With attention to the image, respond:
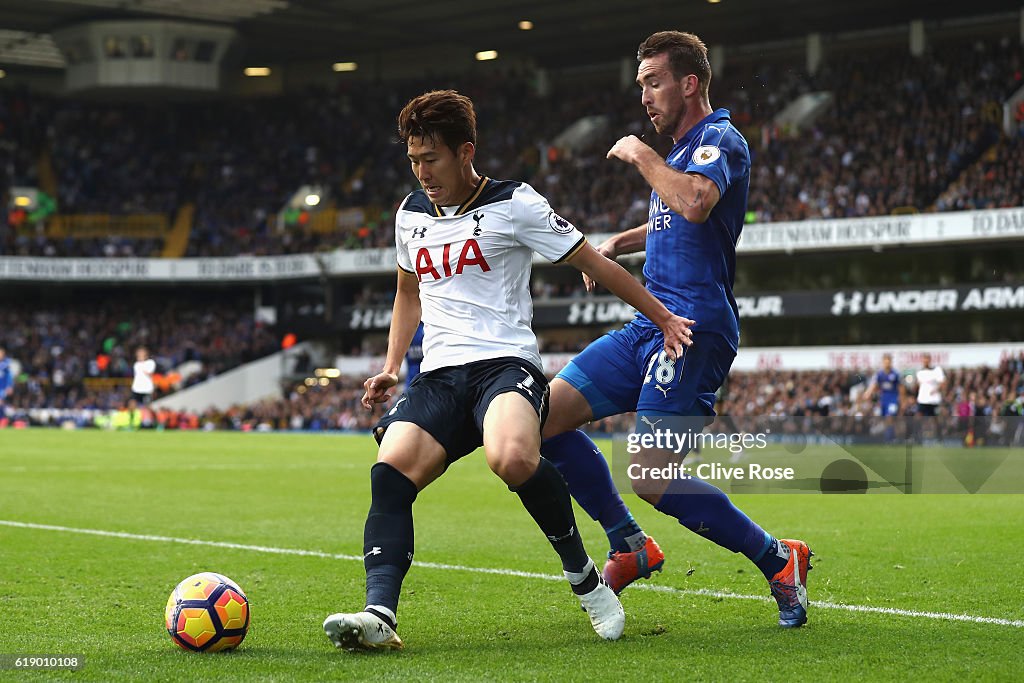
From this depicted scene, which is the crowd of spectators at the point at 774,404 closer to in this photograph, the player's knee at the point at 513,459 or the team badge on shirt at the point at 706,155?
the team badge on shirt at the point at 706,155

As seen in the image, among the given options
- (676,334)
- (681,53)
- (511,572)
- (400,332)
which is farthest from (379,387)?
(511,572)

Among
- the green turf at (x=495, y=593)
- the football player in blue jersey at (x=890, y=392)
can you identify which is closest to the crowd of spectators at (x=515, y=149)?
the football player in blue jersey at (x=890, y=392)

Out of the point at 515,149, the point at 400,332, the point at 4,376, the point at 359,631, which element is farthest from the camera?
the point at 515,149

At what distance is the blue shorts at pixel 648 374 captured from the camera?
17.1 feet

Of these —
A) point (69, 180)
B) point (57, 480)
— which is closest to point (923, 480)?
point (57, 480)

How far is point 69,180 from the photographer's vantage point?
50.7m

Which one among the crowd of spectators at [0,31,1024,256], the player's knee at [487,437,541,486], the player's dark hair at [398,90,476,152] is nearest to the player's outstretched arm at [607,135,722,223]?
the player's dark hair at [398,90,476,152]

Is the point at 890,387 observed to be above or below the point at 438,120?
below

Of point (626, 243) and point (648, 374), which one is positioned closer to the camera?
point (648, 374)

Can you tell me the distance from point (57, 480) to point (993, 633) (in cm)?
1159

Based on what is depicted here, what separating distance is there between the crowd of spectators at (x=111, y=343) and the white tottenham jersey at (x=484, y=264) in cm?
4008

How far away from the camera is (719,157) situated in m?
5.11

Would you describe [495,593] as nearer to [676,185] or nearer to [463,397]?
[463,397]

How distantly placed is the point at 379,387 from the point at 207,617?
3.55ft
